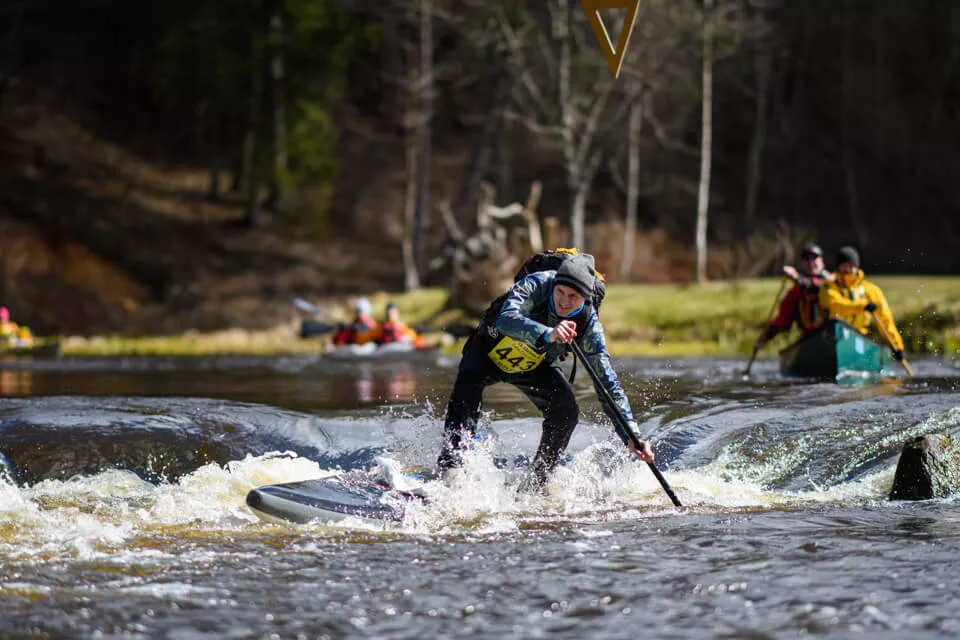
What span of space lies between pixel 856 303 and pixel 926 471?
5424 mm

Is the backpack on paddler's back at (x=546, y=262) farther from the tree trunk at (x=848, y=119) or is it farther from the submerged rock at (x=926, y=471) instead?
the tree trunk at (x=848, y=119)

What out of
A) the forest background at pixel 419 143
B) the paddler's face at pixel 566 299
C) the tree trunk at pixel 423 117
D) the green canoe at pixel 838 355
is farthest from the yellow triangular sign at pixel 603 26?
the tree trunk at pixel 423 117

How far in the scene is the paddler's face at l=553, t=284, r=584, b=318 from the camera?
23.0 feet

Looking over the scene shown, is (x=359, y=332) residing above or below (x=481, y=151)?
below

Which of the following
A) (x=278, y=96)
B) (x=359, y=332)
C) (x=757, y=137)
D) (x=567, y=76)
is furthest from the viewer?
(x=757, y=137)

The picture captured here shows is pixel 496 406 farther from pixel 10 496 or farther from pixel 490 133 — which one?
pixel 490 133

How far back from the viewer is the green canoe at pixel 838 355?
1298 cm

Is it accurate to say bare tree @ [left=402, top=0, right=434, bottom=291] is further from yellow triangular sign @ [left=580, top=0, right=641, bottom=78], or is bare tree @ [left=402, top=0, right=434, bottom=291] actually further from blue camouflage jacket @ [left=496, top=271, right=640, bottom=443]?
blue camouflage jacket @ [left=496, top=271, right=640, bottom=443]

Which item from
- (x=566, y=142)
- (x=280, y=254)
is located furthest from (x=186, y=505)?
(x=280, y=254)

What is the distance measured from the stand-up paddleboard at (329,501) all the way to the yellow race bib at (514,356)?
0.95 meters

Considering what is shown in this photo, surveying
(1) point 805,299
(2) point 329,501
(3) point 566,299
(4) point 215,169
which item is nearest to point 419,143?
(4) point 215,169

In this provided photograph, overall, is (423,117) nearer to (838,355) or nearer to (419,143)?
(419,143)

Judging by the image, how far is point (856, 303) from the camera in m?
13.2

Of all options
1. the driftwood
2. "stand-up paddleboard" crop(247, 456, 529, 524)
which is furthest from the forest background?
"stand-up paddleboard" crop(247, 456, 529, 524)
